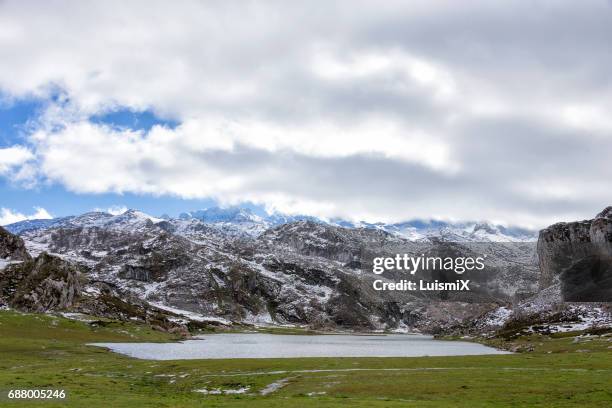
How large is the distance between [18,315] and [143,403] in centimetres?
15202

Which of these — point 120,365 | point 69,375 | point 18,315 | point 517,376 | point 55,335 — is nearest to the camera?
point 517,376

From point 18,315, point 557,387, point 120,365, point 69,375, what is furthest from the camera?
point 18,315

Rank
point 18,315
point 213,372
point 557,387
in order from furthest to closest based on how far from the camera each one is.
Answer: point 18,315 → point 213,372 → point 557,387

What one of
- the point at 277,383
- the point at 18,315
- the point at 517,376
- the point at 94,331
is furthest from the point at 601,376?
the point at 18,315

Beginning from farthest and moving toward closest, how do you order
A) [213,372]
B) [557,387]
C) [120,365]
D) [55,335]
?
[55,335] → [120,365] → [213,372] → [557,387]

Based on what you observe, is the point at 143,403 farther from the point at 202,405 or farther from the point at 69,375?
the point at 69,375

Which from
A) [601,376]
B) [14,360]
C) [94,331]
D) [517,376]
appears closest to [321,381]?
[517,376]

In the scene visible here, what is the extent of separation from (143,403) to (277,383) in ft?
68.0

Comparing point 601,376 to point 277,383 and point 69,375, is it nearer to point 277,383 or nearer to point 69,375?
point 277,383

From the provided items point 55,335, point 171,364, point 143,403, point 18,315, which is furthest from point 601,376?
point 18,315

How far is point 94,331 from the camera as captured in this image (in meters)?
177

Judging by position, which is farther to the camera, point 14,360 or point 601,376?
point 14,360

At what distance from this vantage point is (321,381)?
6175 centimetres

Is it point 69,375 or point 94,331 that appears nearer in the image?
point 69,375
